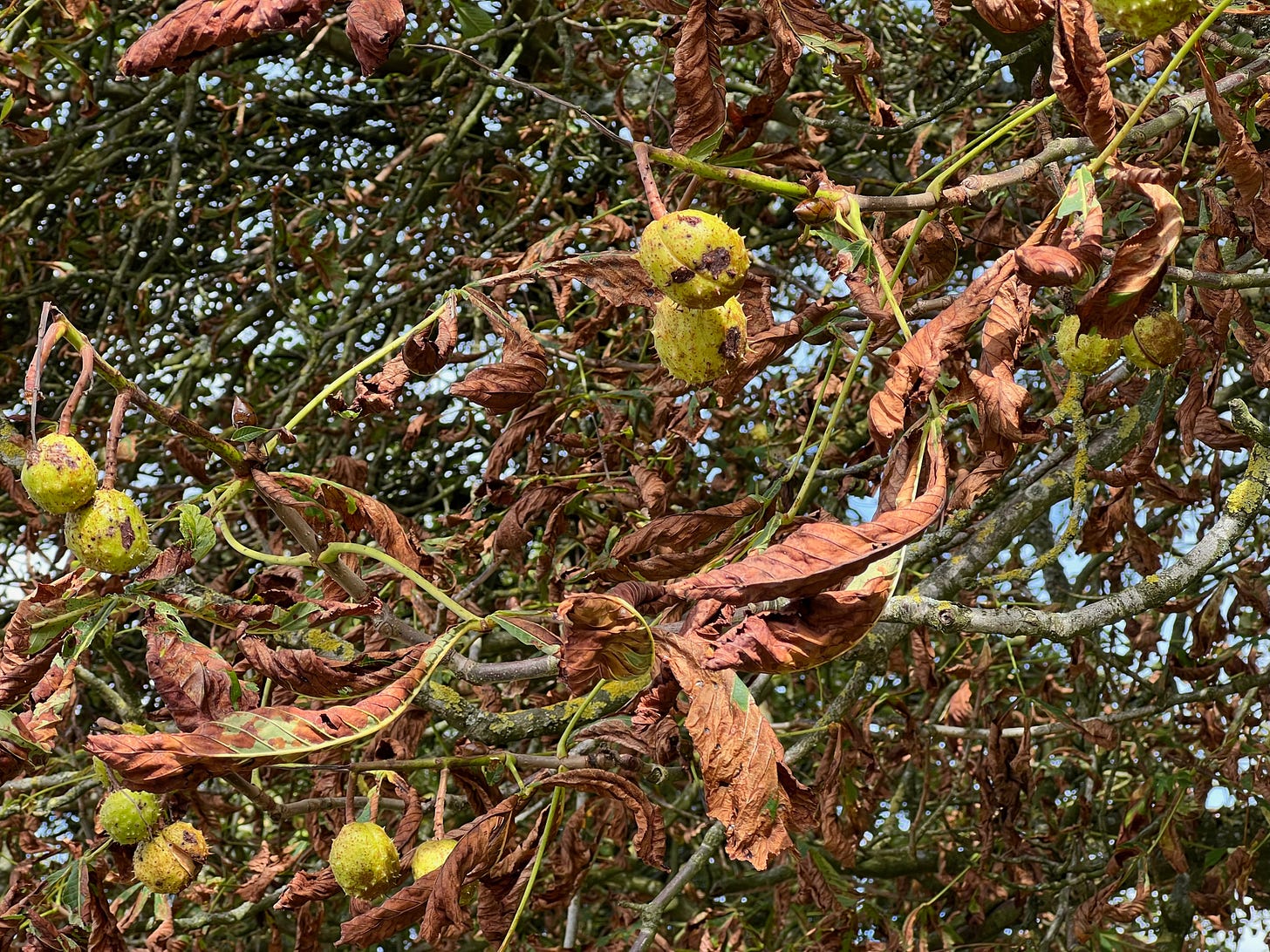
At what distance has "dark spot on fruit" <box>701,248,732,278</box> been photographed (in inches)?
45.7

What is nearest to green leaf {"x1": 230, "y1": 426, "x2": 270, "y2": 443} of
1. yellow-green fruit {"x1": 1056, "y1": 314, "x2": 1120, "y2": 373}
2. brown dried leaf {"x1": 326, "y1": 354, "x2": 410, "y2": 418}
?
brown dried leaf {"x1": 326, "y1": 354, "x2": 410, "y2": 418}

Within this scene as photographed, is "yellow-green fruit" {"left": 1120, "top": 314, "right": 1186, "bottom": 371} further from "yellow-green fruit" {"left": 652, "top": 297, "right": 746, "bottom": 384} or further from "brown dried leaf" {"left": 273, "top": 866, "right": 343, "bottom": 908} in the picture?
"brown dried leaf" {"left": 273, "top": 866, "right": 343, "bottom": 908}

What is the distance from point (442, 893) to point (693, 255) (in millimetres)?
760

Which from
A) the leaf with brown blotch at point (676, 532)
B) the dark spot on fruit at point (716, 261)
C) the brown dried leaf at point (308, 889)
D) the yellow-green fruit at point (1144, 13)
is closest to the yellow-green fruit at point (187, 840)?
the brown dried leaf at point (308, 889)

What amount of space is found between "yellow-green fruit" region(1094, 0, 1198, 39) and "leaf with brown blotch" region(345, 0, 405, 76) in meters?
0.66

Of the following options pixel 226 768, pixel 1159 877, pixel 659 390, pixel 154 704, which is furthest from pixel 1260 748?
pixel 154 704

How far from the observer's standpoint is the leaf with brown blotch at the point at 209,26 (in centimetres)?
117

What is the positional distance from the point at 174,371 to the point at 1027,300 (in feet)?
10.3

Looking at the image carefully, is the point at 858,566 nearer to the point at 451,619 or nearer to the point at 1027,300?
the point at 1027,300

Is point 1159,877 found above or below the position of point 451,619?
below

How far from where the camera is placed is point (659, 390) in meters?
2.29

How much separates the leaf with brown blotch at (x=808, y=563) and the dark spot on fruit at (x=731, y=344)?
0.36 meters

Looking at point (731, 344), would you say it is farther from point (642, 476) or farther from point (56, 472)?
point (642, 476)

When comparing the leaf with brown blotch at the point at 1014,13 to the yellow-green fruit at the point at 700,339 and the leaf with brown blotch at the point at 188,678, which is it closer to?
the yellow-green fruit at the point at 700,339
